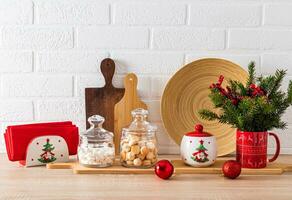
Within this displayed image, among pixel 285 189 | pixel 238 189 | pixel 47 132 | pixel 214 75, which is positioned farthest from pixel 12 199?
pixel 214 75

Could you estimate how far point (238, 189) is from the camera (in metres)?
1.42

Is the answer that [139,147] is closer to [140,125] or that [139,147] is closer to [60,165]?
[140,125]

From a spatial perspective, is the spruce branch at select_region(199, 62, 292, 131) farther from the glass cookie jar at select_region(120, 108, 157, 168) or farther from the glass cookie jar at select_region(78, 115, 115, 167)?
the glass cookie jar at select_region(78, 115, 115, 167)

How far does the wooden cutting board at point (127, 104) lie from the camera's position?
1.84 meters

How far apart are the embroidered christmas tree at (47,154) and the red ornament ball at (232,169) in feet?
1.87

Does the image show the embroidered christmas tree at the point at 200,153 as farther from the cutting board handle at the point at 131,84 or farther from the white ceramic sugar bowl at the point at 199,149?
the cutting board handle at the point at 131,84

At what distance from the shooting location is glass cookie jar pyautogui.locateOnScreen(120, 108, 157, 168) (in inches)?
63.4

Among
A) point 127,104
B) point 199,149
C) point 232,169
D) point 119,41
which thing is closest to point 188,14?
point 119,41

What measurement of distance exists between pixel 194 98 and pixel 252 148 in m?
0.35

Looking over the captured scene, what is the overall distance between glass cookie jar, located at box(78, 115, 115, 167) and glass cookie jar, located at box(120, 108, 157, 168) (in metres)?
0.05

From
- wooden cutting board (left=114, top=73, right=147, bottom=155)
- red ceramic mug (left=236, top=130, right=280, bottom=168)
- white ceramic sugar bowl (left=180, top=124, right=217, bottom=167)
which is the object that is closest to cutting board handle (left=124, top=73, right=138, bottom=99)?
wooden cutting board (left=114, top=73, right=147, bottom=155)

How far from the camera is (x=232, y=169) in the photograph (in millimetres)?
1517

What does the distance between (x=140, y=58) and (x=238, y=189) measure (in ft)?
2.21

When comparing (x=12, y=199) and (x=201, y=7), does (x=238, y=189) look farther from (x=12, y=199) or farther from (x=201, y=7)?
(x=201, y=7)
